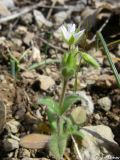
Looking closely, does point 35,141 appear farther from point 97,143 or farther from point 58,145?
point 97,143

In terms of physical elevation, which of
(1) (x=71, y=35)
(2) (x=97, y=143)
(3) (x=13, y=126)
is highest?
(1) (x=71, y=35)

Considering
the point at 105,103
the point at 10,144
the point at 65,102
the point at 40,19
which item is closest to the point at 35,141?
the point at 10,144

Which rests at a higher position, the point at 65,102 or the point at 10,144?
the point at 65,102

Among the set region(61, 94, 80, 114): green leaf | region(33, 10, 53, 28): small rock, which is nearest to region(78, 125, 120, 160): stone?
region(61, 94, 80, 114): green leaf

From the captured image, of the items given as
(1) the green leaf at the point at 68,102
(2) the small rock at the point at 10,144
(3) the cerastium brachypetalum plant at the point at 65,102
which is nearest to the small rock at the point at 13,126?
(2) the small rock at the point at 10,144

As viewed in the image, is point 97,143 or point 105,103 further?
point 105,103

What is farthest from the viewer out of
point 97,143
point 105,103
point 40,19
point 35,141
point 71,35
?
point 40,19

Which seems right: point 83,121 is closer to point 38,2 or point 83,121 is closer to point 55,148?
point 55,148
